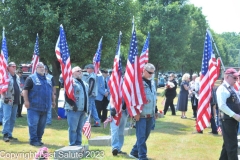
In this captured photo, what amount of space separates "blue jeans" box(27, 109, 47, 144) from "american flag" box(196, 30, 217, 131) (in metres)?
3.85

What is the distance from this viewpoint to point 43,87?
9555 mm

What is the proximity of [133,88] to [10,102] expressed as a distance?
12.9ft

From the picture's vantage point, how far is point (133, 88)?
7.89 meters

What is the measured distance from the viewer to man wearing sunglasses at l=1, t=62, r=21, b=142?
10.2 metres

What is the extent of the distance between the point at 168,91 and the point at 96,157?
10.2 meters

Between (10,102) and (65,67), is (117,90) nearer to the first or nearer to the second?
(65,67)

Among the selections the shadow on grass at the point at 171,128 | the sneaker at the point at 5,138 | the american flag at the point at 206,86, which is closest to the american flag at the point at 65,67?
the sneaker at the point at 5,138

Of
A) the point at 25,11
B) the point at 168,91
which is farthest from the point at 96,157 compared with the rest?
the point at 168,91

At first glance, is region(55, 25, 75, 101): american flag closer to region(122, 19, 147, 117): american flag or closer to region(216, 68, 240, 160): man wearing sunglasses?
region(122, 19, 147, 117): american flag

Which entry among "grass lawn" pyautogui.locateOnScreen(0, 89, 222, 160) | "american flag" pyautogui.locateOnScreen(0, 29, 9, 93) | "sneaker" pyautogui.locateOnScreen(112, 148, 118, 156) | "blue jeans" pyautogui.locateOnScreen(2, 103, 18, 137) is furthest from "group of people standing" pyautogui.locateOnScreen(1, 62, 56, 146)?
"sneaker" pyautogui.locateOnScreen(112, 148, 118, 156)

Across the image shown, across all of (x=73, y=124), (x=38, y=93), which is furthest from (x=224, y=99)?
(x=38, y=93)

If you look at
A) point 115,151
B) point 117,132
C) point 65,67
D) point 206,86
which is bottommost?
point 115,151

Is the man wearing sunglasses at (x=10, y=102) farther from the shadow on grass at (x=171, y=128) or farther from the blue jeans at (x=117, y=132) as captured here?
the shadow on grass at (x=171, y=128)

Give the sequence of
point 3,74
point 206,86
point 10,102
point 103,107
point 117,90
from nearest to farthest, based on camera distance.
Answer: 1. point 117,90
2. point 206,86
3. point 10,102
4. point 3,74
5. point 103,107
